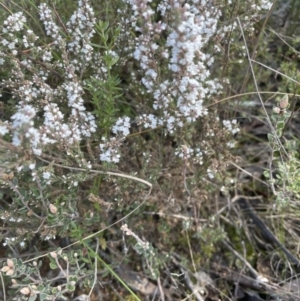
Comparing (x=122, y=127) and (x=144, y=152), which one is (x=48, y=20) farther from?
(x=144, y=152)

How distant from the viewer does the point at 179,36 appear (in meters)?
1.35

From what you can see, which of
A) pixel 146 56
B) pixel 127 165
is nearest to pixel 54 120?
pixel 146 56

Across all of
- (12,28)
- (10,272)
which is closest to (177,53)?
(12,28)

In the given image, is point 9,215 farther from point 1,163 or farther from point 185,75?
point 185,75

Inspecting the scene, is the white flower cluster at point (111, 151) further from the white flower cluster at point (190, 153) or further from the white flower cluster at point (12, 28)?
the white flower cluster at point (12, 28)

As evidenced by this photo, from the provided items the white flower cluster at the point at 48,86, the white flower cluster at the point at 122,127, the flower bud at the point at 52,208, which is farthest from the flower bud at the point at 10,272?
the white flower cluster at the point at 122,127

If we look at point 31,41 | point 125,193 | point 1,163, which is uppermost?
point 31,41

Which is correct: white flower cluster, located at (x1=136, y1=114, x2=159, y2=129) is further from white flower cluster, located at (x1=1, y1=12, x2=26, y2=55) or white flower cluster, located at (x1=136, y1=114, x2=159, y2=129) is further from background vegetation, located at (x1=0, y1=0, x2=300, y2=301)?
white flower cluster, located at (x1=1, y1=12, x2=26, y2=55)

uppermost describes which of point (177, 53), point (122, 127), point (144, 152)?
point (177, 53)

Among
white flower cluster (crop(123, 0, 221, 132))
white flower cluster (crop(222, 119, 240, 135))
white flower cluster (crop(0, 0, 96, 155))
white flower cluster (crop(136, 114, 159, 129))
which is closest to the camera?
white flower cluster (crop(123, 0, 221, 132))

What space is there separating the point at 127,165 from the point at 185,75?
31.1 inches

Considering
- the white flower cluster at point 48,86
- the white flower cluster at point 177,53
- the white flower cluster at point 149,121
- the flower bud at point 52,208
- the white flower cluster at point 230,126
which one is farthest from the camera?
the white flower cluster at point 230,126

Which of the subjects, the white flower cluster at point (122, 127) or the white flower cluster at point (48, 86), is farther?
the white flower cluster at point (122, 127)

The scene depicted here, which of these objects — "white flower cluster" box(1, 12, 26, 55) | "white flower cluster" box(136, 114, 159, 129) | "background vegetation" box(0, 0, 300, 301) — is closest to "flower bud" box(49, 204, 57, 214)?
"background vegetation" box(0, 0, 300, 301)
